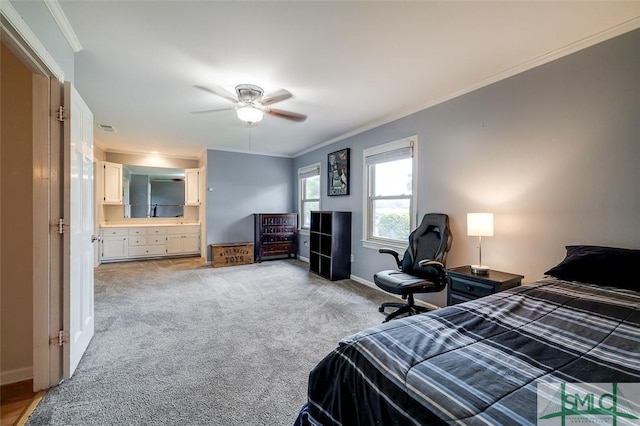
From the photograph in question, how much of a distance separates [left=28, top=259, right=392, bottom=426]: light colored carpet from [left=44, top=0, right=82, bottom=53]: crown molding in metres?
2.46

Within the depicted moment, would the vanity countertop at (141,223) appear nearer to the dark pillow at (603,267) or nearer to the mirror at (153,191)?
the mirror at (153,191)

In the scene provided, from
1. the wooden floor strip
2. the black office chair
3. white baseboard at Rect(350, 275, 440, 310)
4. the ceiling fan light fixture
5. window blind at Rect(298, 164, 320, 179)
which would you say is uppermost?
the ceiling fan light fixture

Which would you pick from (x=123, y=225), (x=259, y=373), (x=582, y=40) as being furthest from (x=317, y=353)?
(x=123, y=225)

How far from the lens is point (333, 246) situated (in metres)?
4.49

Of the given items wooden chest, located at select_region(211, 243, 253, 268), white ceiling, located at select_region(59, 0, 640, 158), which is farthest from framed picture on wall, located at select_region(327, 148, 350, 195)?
wooden chest, located at select_region(211, 243, 253, 268)

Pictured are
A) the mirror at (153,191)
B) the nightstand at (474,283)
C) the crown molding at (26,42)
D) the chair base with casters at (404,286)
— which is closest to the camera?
the crown molding at (26,42)

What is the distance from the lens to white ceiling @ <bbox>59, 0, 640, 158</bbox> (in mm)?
1750

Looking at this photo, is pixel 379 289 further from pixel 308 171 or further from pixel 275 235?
pixel 308 171

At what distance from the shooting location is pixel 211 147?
5.75 meters

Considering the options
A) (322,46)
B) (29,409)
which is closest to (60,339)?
(29,409)

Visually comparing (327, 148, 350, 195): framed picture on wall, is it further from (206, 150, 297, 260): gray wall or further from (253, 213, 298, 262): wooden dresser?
(206, 150, 297, 260): gray wall

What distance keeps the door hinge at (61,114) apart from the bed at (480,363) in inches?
89.8

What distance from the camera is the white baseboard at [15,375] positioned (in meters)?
1.85

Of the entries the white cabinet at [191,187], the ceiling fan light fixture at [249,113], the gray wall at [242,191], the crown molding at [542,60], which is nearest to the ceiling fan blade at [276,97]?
the ceiling fan light fixture at [249,113]
